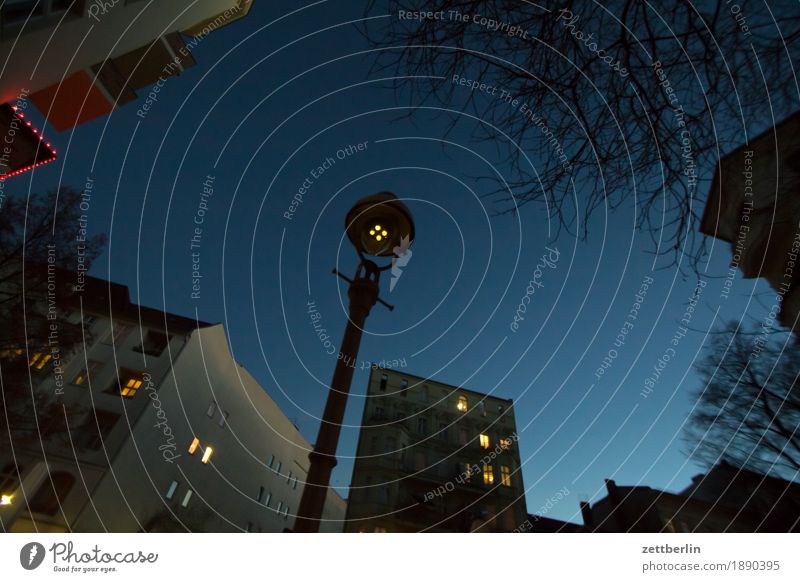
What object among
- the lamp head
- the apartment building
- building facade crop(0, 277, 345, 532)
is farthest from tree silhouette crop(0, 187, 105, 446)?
building facade crop(0, 277, 345, 532)

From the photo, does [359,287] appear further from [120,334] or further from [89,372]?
[120,334]

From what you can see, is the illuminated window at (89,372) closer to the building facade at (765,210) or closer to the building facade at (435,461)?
the building facade at (435,461)

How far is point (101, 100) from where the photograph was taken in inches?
124

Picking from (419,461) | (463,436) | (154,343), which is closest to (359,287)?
(419,461)

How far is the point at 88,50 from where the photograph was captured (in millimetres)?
3088

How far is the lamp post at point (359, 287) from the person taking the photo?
7.88ft

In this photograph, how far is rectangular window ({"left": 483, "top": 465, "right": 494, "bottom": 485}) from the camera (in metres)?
7.87

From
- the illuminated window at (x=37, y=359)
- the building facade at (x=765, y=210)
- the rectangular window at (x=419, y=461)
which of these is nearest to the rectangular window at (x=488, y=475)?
the rectangular window at (x=419, y=461)

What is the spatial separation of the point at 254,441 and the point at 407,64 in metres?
8.65

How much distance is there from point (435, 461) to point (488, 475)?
1.31m

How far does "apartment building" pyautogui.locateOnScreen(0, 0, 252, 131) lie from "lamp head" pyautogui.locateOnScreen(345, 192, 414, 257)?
1934 millimetres
